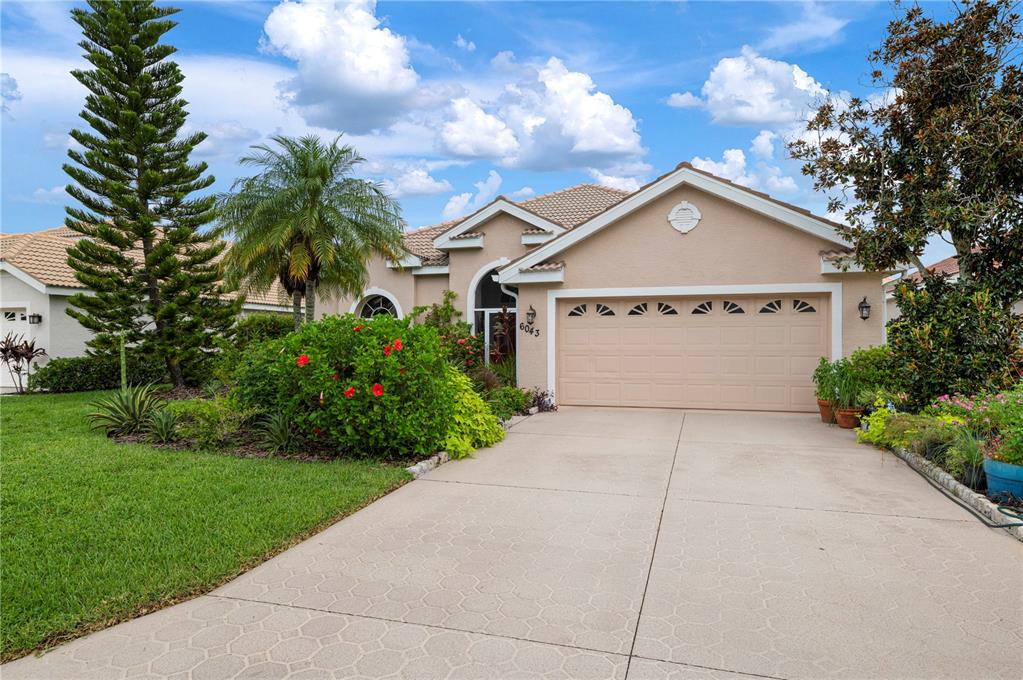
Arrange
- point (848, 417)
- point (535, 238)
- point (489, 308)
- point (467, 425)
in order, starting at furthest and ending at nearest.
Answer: point (489, 308)
point (535, 238)
point (848, 417)
point (467, 425)

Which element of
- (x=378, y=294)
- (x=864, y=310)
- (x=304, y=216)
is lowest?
(x=864, y=310)

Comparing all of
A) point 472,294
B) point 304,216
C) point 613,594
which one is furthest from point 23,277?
point 613,594

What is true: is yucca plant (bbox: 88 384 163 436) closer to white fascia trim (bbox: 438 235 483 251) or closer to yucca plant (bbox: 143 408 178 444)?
yucca plant (bbox: 143 408 178 444)

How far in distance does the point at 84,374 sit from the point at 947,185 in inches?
→ 777

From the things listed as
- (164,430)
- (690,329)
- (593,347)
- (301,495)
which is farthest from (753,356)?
(164,430)

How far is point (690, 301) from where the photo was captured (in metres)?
12.5

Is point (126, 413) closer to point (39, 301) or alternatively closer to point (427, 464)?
point (427, 464)

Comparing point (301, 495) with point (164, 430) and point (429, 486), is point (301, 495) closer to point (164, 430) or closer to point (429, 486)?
point (429, 486)

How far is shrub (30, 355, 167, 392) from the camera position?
16.3m

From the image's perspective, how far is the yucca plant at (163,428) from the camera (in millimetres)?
8641

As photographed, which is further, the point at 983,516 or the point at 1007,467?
the point at 1007,467

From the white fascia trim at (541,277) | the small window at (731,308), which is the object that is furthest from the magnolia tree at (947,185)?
the white fascia trim at (541,277)

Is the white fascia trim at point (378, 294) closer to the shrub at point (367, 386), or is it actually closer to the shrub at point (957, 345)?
→ the shrub at point (367, 386)

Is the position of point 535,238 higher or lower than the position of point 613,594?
higher
